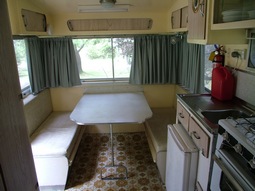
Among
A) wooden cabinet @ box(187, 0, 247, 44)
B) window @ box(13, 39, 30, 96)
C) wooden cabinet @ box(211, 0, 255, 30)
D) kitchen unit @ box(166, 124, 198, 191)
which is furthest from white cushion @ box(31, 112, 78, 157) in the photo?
wooden cabinet @ box(211, 0, 255, 30)

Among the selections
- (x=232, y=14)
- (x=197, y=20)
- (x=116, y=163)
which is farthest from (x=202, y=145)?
(x=116, y=163)

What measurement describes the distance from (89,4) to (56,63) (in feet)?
3.44

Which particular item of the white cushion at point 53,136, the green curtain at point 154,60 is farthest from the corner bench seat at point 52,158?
the green curtain at point 154,60

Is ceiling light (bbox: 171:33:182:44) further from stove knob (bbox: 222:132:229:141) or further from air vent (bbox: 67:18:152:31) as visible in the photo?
stove knob (bbox: 222:132:229:141)

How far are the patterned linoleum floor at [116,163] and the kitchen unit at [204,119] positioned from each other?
0.89 meters

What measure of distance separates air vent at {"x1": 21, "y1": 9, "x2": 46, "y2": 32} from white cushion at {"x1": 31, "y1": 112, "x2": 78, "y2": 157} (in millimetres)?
1273

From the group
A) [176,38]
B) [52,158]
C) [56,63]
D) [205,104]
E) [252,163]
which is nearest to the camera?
[252,163]

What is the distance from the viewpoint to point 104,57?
346 centimetres

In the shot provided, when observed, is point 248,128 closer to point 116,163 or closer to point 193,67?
point 193,67

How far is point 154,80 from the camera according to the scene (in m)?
3.44

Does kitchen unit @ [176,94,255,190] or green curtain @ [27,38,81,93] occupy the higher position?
green curtain @ [27,38,81,93]

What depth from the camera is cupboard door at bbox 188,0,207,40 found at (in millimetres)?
1727

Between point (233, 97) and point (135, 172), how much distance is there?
1440 millimetres

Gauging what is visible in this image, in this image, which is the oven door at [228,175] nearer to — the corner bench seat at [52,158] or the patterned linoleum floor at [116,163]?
the patterned linoleum floor at [116,163]
